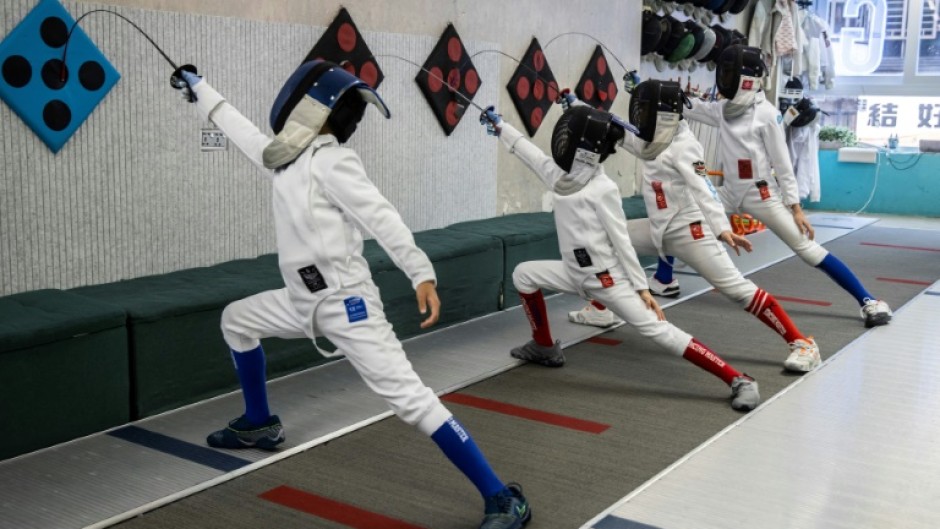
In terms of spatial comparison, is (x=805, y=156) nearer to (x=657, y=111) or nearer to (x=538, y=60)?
(x=538, y=60)

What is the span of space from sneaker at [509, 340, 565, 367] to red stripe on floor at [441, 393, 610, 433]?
52cm

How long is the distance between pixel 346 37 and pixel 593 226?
68.1 inches

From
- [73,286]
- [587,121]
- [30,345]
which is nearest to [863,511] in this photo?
[587,121]

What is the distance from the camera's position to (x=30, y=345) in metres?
2.85

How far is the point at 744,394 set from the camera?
355 centimetres

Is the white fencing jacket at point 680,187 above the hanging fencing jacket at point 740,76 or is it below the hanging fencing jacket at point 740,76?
below

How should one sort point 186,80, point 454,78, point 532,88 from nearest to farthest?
point 186,80 < point 454,78 < point 532,88

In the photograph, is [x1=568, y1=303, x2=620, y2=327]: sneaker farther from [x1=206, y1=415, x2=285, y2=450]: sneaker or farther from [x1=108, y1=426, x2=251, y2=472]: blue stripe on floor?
[x1=108, y1=426, x2=251, y2=472]: blue stripe on floor

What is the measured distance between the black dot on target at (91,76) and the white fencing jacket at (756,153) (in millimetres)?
3030

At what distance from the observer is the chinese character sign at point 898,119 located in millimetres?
10266

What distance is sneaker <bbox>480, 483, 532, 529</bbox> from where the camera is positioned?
243cm

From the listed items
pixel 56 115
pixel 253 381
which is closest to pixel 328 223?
pixel 253 381

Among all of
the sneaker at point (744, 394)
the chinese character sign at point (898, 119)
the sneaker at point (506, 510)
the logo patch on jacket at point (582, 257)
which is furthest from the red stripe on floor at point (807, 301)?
the chinese character sign at point (898, 119)

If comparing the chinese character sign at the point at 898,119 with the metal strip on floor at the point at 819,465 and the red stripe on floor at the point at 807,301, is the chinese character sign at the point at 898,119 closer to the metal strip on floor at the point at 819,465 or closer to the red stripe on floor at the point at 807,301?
the red stripe on floor at the point at 807,301
